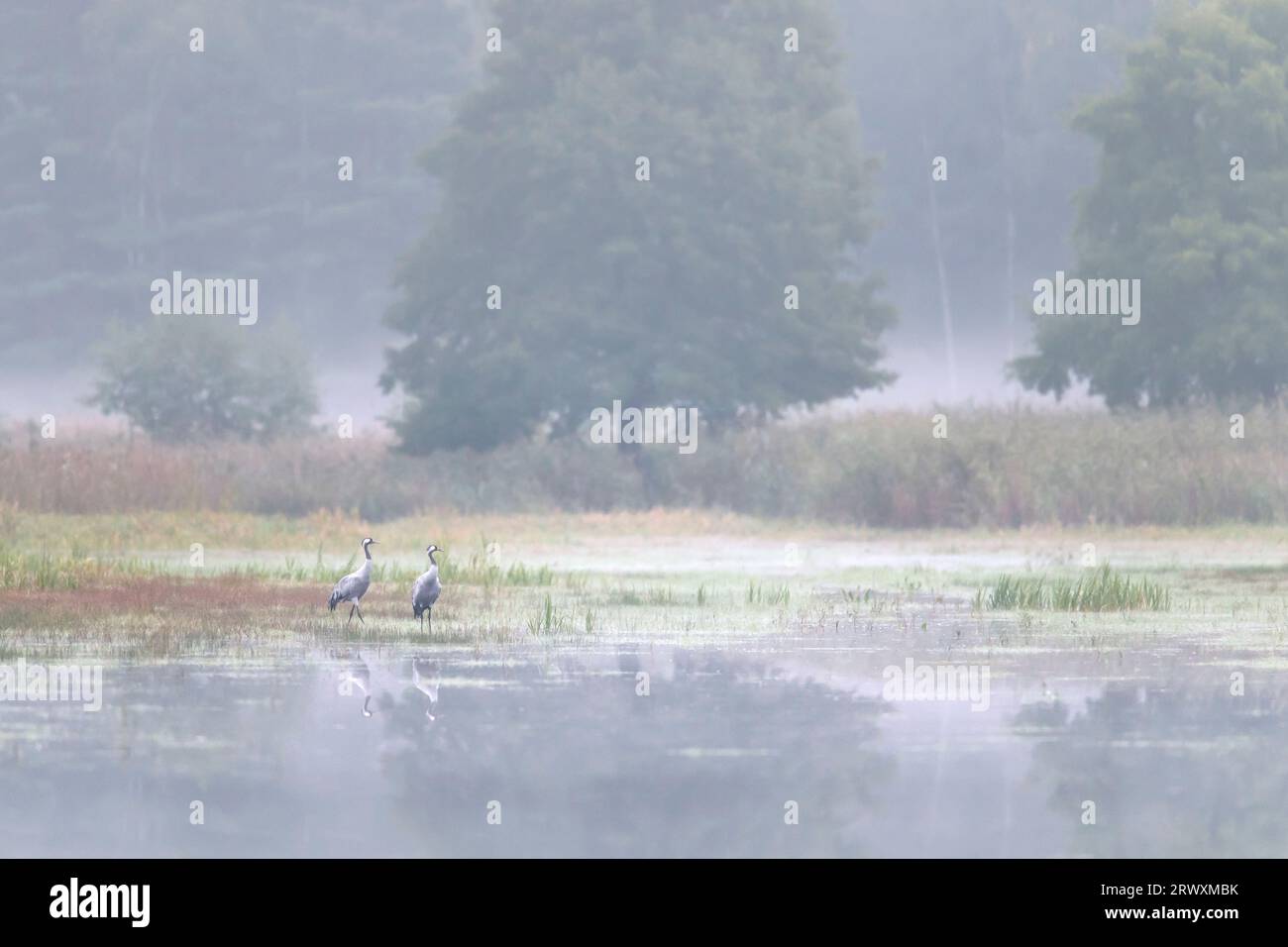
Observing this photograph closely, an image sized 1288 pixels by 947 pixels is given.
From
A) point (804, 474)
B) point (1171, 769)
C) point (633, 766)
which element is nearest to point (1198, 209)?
point (804, 474)

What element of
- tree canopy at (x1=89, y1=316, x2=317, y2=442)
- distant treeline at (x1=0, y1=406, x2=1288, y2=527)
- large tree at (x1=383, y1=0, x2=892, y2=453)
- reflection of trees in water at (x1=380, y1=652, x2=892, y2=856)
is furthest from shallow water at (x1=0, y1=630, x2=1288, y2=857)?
tree canopy at (x1=89, y1=316, x2=317, y2=442)

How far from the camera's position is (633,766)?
11.8 metres

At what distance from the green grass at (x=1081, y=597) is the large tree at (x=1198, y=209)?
16.9 metres

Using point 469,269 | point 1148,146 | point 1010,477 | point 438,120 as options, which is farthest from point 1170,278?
point 438,120

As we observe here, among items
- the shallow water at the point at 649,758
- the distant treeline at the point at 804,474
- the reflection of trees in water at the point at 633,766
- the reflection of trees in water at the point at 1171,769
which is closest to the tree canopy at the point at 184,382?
the distant treeline at the point at 804,474

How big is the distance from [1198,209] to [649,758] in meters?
27.5

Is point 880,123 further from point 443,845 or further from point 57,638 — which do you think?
point 443,845

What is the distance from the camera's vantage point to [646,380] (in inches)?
1547

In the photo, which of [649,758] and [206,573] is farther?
[206,573]

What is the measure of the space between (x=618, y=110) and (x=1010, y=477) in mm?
10559

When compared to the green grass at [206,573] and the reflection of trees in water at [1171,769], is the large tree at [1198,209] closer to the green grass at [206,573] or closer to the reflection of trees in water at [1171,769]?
the green grass at [206,573]

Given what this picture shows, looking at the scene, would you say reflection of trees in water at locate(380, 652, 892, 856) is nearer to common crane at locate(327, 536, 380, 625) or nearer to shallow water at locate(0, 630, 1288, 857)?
shallow water at locate(0, 630, 1288, 857)

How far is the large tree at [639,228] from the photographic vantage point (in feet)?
125

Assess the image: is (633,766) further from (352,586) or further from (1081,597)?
(1081,597)
